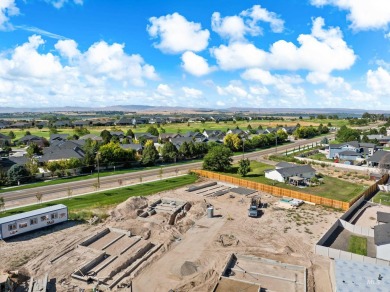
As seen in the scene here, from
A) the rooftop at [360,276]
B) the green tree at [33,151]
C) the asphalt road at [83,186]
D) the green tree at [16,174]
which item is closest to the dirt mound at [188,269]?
the rooftop at [360,276]

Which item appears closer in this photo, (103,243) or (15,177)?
(103,243)

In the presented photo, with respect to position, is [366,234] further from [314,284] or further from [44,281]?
[44,281]

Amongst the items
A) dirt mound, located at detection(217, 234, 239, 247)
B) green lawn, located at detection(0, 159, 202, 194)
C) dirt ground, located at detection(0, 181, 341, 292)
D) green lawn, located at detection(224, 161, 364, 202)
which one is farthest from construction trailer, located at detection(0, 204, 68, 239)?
green lawn, located at detection(224, 161, 364, 202)

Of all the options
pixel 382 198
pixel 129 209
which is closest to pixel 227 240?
pixel 129 209

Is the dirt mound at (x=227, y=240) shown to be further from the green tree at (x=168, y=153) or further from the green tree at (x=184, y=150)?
the green tree at (x=184, y=150)

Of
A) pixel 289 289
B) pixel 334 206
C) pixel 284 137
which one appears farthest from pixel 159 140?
pixel 289 289

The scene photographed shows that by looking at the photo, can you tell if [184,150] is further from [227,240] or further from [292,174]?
[227,240]
